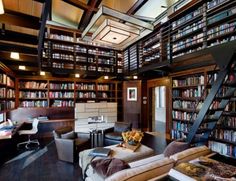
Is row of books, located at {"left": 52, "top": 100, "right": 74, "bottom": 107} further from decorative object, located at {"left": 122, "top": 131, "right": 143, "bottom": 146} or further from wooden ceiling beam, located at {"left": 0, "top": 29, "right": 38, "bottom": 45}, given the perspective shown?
wooden ceiling beam, located at {"left": 0, "top": 29, "right": 38, "bottom": 45}

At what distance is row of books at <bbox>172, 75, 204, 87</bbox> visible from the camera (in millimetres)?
4704

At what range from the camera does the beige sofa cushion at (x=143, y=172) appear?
1469mm

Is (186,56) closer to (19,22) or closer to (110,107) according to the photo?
(19,22)

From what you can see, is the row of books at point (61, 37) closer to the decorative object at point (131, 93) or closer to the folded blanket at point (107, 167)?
the decorative object at point (131, 93)

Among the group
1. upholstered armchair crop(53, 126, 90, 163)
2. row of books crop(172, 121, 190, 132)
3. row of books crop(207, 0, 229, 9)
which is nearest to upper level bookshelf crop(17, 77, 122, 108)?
upholstered armchair crop(53, 126, 90, 163)

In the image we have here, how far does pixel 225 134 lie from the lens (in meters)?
4.05

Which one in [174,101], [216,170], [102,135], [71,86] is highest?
[71,86]

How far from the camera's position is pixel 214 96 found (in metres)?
3.30

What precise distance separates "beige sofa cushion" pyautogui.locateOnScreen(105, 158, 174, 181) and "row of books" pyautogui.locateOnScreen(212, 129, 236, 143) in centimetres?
286

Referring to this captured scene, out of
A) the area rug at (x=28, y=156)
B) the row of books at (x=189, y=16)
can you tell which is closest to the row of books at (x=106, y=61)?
the row of books at (x=189, y=16)

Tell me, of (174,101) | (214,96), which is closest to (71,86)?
(174,101)

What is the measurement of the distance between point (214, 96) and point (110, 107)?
4608 millimetres

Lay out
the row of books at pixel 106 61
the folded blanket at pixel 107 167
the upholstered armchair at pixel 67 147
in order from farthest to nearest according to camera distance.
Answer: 1. the row of books at pixel 106 61
2. the upholstered armchair at pixel 67 147
3. the folded blanket at pixel 107 167

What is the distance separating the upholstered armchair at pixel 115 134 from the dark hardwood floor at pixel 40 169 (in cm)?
133
